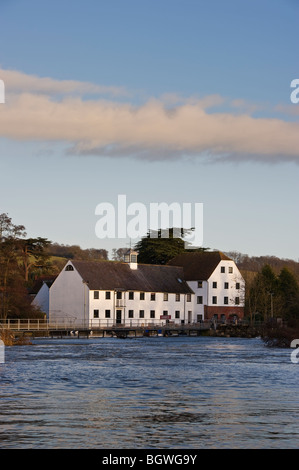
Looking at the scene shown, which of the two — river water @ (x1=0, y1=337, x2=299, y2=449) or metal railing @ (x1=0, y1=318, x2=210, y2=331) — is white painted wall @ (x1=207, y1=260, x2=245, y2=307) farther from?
river water @ (x1=0, y1=337, x2=299, y2=449)

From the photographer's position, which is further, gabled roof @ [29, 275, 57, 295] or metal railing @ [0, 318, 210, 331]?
gabled roof @ [29, 275, 57, 295]

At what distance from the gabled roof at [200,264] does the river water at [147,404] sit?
59.2 m

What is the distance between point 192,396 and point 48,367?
1466 centimetres

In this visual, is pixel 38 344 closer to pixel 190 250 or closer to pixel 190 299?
pixel 190 299

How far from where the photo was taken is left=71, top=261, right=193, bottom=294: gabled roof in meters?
96.0

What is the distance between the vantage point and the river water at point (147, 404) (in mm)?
20453

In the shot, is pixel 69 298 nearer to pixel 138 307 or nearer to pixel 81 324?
pixel 81 324

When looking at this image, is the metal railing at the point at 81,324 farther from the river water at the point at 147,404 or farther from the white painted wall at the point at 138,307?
the river water at the point at 147,404

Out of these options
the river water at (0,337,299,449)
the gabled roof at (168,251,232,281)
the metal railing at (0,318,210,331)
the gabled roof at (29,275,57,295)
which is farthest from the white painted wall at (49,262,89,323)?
the river water at (0,337,299,449)

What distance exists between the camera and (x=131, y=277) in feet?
333

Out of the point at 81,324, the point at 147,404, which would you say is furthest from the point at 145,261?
the point at 147,404

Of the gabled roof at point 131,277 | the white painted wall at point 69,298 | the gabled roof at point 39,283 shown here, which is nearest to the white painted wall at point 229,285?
the gabled roof at point 131,277

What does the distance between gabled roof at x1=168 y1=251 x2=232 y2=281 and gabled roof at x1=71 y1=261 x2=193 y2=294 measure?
4.13 ft

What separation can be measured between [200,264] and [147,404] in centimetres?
8289
